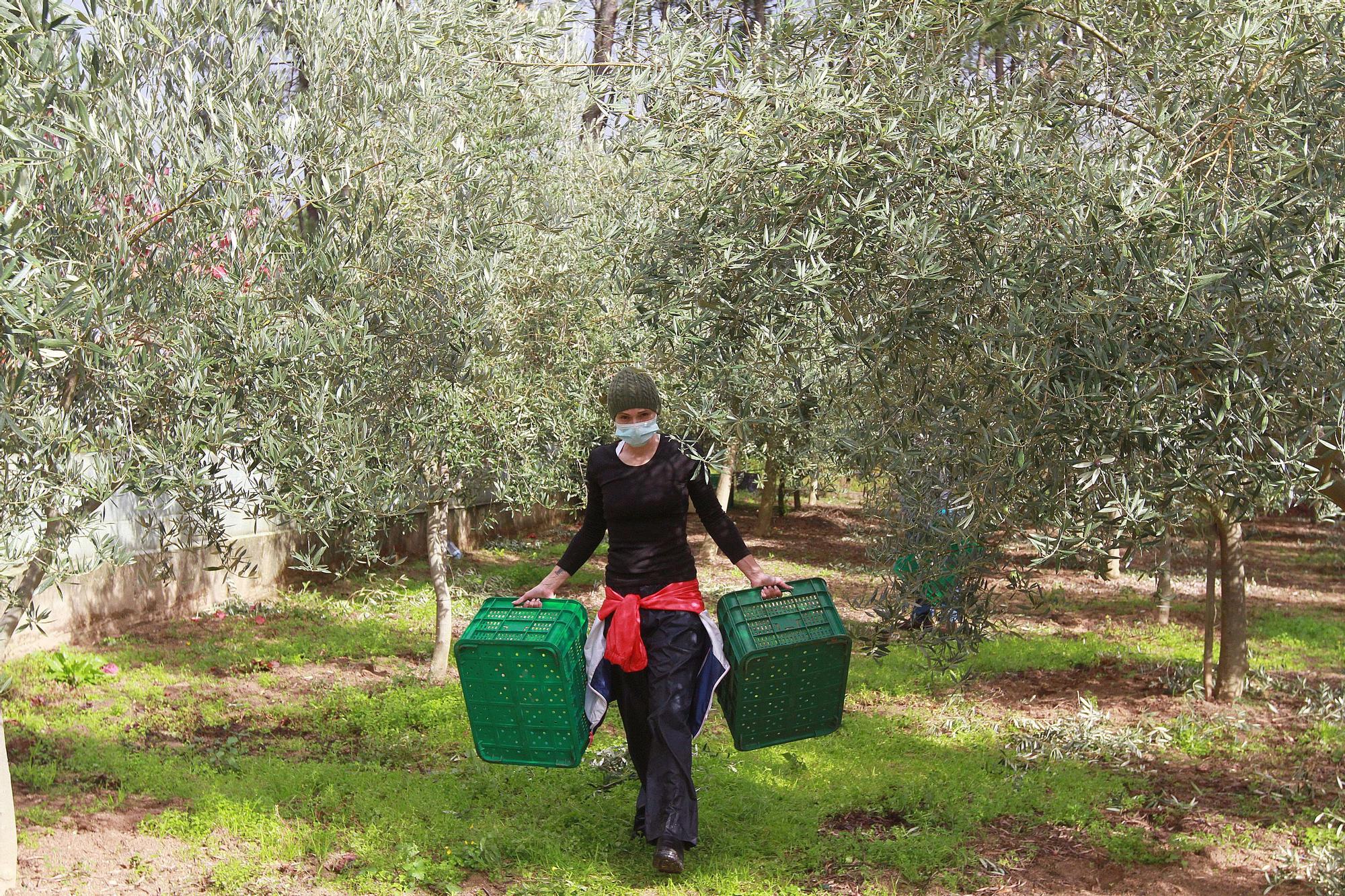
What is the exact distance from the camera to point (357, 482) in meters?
5.43

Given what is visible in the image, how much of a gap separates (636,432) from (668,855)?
1966mm

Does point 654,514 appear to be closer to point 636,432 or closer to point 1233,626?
point 636,432

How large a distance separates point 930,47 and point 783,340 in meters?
1.36

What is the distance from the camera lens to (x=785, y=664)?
5066 millimetres

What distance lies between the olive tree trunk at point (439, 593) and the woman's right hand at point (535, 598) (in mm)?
4869

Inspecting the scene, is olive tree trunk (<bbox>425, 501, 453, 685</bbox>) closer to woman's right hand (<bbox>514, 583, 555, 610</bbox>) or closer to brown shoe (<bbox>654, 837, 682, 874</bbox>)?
woman's right hand (<bbox>514, 583, 555, 610</bbox>)

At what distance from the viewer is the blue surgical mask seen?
516 centimetres

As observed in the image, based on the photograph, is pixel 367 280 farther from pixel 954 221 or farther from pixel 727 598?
pixel 954 221

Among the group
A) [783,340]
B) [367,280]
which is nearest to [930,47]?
[783,340]

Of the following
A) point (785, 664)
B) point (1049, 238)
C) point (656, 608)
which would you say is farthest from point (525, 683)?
point (1049, 238)

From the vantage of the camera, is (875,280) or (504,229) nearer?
(875,280)

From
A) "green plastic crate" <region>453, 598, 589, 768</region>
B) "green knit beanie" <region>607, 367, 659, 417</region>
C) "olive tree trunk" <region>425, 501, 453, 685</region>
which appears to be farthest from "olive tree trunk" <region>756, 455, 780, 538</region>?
"green plastic crate" <region>453, 598, 589, 768</region>

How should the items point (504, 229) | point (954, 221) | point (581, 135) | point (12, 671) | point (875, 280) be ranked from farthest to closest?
point (581, 135), point (12, 671), point (504, 229), point (875, 280), point (954, 221)

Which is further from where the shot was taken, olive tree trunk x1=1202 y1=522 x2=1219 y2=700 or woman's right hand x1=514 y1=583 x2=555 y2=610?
olive tree trunk x1=1202 y1=522 x2=1219 y2=700
